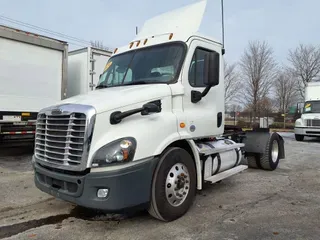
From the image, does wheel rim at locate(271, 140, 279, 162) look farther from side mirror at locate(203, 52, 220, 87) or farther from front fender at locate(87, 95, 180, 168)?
front fender at locate(87, 95, 180, 168)

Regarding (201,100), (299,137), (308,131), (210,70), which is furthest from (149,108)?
(299,137)

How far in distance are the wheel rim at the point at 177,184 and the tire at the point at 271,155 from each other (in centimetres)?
400

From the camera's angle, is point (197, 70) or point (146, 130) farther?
point (197, 70)

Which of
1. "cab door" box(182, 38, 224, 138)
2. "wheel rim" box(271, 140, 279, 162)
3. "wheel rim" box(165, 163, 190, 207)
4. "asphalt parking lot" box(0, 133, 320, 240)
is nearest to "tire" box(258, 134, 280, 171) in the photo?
"wheel rim" box(271, 140, 279, 162)

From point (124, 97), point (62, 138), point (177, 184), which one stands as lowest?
point (177, 184)

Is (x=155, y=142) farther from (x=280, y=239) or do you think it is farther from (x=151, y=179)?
(x=280, y=239)

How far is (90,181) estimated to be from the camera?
353 centimetres

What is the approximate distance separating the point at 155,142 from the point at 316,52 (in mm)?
40002

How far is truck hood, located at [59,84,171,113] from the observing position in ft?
12.5

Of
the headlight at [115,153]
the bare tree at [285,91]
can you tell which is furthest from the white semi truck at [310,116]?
the bare tree at [285,91]

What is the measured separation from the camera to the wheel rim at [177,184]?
4.11m

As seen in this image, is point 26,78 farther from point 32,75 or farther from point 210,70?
point 210,70

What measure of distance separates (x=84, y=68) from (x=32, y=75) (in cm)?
156

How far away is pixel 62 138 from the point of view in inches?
150
